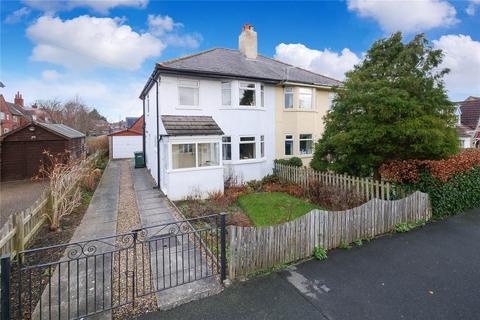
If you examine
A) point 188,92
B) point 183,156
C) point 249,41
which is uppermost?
point 249,41

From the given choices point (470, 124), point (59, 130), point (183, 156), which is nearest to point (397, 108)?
point (183, 156)

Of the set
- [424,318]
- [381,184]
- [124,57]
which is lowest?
[424,318]

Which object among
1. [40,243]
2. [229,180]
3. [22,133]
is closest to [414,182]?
[229,180]

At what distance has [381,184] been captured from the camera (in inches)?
328

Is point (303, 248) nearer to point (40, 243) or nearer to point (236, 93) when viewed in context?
point (40, 243)

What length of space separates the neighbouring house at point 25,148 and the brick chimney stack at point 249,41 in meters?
14.0

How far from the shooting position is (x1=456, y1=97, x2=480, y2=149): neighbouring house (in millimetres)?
27184

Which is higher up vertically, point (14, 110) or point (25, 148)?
Result: point (14, 110)

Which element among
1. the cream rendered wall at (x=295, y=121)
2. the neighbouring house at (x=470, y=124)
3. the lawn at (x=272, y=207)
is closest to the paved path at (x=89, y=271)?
the lawn at (x=272, y=207)

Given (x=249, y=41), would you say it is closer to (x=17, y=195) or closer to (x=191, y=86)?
(x=191, y=86)

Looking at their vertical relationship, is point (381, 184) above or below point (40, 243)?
above

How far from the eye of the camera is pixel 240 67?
1450 centimetres

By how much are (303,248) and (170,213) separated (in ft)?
17.7

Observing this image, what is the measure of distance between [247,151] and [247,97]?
3.11 m
